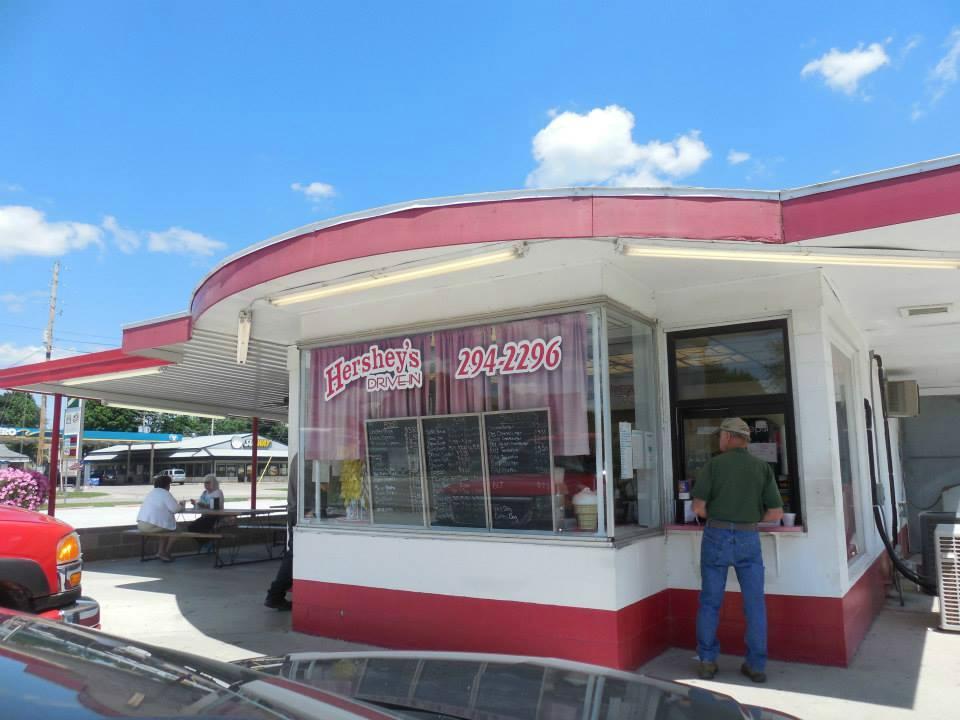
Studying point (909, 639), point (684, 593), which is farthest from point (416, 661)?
point (909, 639)

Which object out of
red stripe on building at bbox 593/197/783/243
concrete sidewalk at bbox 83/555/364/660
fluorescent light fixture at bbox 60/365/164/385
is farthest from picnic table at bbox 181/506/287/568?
red stripe on building at bbox 593/197/783/243

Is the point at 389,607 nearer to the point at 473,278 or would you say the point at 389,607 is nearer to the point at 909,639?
the point at 473,278

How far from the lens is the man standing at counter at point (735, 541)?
5.28 meters

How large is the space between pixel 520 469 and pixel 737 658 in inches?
89.1

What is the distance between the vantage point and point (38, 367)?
10.8 meters

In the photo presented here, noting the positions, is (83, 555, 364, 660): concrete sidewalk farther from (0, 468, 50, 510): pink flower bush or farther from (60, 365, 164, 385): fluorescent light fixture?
(60, 365, 164, 385): fluorescent light fixture

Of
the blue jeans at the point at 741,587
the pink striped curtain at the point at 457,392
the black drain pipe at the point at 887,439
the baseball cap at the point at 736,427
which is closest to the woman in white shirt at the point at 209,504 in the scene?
the pink striped curtain at the point at 457,392

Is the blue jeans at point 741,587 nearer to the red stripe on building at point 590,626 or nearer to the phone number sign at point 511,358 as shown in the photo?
the red stripe on building at point 590,626

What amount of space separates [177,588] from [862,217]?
8.93 meters

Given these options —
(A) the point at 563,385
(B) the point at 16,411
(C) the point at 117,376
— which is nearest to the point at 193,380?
(C) the point at 117,376

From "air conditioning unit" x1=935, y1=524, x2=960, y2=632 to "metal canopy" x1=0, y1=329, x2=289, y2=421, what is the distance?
744 cm

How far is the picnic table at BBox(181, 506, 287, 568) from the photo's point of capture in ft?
39.0

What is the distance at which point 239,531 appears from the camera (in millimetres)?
12250

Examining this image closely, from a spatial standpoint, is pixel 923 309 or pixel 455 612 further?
pixel 923 309
